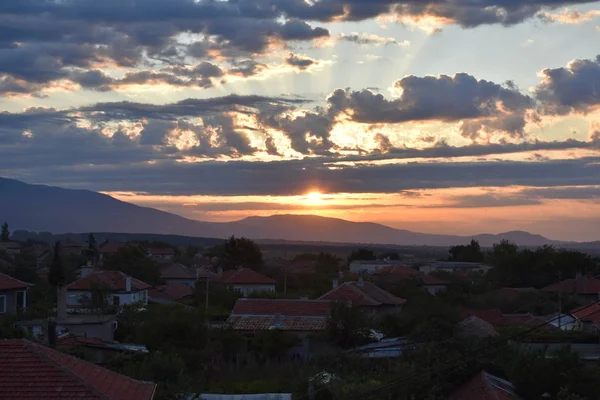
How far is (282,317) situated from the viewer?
1550 inches

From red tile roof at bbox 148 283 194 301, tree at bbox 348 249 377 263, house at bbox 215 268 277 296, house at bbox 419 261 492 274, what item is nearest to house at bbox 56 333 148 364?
red tile roof at bbox 148 283 194 301

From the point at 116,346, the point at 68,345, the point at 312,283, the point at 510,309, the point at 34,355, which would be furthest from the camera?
the point at 312,283

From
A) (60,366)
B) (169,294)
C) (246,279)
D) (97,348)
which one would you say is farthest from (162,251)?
(60,366)

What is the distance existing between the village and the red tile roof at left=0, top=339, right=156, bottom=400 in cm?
3

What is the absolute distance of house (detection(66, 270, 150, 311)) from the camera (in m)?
47.4

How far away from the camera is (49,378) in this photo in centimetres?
1480

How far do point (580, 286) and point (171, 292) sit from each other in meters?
29.9

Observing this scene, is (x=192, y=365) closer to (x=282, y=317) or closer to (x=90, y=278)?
(x=282, y=317)

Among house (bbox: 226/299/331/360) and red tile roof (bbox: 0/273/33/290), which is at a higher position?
red tile roof (bbox: 0/273/33/290)

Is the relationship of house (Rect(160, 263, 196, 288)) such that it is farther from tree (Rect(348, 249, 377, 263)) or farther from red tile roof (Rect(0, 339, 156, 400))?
red tile roof (Rect(0, 339, 156, 400))

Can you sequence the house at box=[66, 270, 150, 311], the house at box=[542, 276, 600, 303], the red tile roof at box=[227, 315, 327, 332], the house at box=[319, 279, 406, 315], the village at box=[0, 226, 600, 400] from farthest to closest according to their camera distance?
the house at box=[542, 276, 600, 303]
the house at box=[66, 270, 150, 311]
the house at box=[319, 279, 406, 315]
the red tile roof at box=[227, 315, 327, 332]
the village at box=[0, 226, 600, 400]

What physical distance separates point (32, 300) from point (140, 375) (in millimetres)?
30474

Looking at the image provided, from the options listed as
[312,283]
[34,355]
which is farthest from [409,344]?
[312,283]

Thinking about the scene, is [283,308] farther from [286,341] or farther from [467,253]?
[467,253]
